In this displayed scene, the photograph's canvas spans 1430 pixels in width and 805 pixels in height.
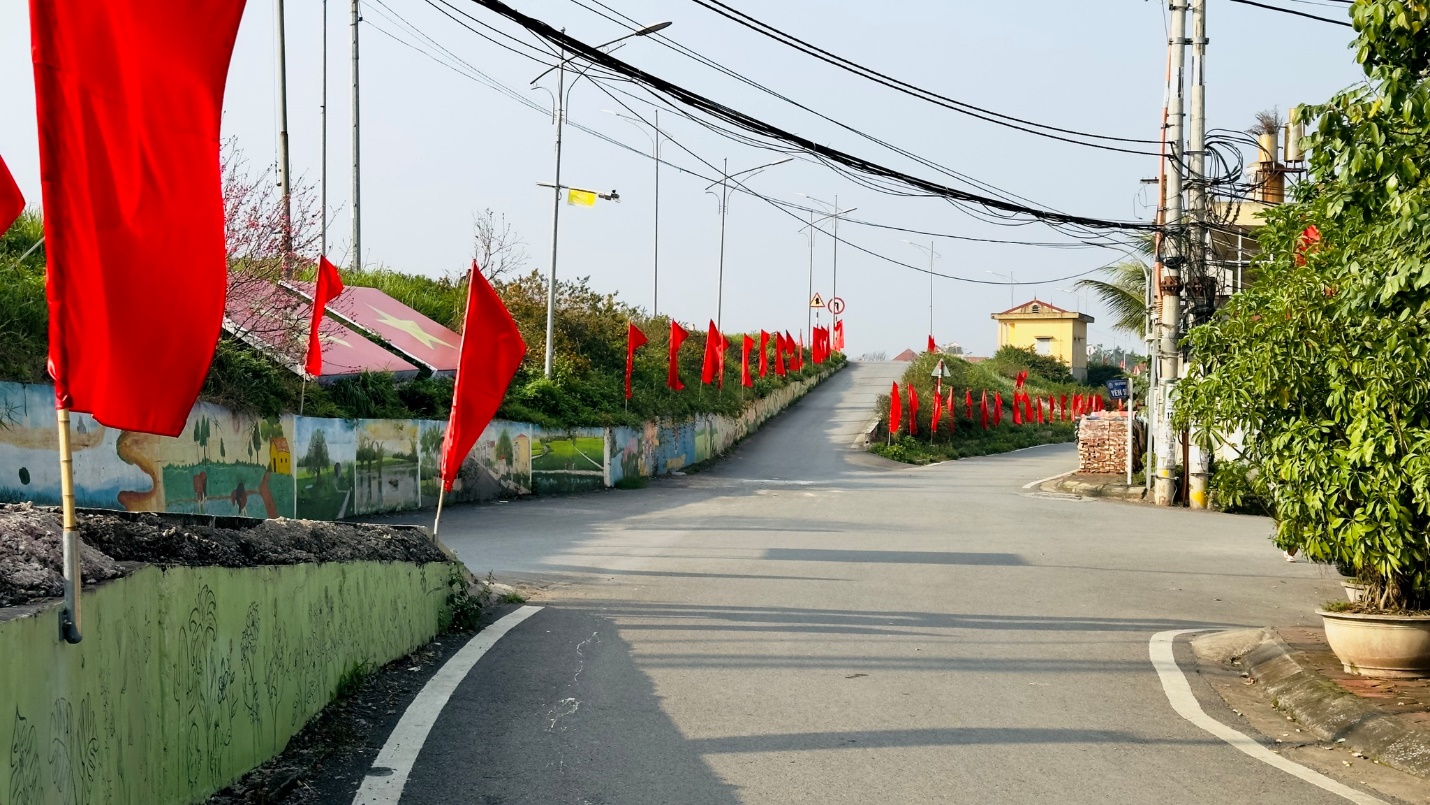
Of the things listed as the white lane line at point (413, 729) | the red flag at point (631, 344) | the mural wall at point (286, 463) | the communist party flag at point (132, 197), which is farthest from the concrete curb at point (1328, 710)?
the red flag at point (631, 344)

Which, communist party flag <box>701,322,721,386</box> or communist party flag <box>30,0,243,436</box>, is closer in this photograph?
communist party flag <box>30,0,243,436</box>

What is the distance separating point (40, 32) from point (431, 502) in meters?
20.7

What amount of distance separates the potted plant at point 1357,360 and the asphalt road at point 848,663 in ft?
5.44

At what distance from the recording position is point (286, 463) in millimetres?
19938

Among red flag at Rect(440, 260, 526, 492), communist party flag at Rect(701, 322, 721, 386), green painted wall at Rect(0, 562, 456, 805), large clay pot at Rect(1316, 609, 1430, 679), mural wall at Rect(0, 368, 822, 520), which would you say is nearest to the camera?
green painted wall at Rect(0, 562, 456, 805)

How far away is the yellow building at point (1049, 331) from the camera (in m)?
89.2

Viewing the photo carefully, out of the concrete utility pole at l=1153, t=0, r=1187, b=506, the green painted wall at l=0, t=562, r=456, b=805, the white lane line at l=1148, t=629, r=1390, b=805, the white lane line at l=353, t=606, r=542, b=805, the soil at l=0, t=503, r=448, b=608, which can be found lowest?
the white lane line at l=1148, t=629, r=1390, b=805

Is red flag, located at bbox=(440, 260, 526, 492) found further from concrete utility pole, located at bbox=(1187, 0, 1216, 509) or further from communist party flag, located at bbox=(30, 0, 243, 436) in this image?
concrete utility pole, located at bbox=(1187, 0, 1216, 509)

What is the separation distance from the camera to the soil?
171 inches

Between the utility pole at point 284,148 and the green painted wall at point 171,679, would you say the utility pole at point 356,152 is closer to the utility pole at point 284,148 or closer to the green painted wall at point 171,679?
the utility pole at point 284,148

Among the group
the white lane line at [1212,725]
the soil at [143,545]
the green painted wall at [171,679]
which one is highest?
A: the soil at [143,545]

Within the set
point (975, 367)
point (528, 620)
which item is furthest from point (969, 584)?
point (975, 367)

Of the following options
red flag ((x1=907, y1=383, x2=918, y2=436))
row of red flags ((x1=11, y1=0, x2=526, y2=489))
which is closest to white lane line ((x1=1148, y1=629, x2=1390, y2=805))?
row of red flags ((x1=11, y1=0, x2=526, y2=489))

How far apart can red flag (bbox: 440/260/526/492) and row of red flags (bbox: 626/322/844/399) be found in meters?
19.1
